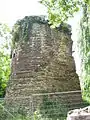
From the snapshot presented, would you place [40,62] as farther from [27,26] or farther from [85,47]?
[85,47]

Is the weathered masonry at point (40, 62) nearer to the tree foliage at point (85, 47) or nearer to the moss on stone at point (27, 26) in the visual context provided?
the moss on stone at point (27, 26)

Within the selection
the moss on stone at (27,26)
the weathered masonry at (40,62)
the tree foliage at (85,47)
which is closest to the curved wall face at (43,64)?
the weathered masonry at (40,62)

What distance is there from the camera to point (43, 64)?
48.0 ft

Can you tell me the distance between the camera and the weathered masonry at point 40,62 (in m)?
14.3

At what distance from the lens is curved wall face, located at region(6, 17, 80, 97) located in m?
14.3

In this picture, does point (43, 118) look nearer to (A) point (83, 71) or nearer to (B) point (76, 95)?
(A) point (83, 71)

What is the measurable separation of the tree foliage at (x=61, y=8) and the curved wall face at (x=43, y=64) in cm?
453

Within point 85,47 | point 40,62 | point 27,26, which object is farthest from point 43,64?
point 85,47

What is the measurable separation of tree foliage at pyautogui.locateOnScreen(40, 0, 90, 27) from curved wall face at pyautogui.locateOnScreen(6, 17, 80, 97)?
178 inches

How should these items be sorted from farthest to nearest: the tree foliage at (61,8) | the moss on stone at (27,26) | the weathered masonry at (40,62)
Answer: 1. the moss on stone at (27,26)
2. the weathered masonry at (40,62)
3. the tree foliage at (61,8)

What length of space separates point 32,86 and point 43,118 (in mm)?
3105

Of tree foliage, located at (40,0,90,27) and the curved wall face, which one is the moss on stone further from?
tree foliage, located at (40,0,90,27)

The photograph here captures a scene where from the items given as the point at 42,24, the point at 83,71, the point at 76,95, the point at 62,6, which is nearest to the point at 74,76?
the point at 76,95

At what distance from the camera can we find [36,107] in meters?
13.2
